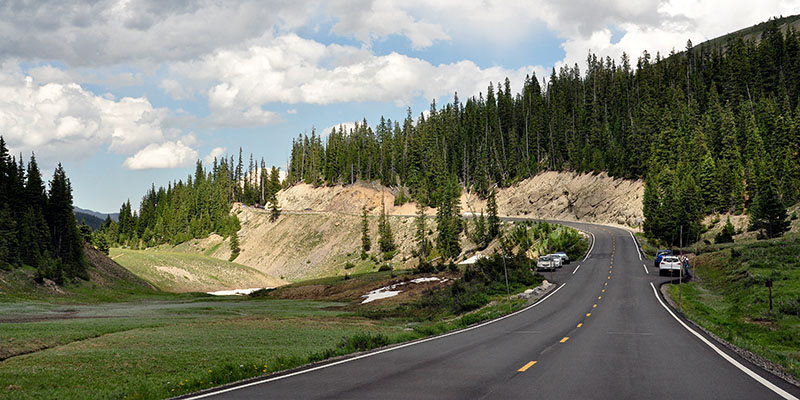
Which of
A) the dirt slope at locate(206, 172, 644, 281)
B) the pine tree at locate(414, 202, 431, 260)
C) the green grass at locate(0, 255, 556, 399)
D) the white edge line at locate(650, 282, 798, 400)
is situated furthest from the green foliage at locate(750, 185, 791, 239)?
the pine tree at locate(414, 202, 431, 260)

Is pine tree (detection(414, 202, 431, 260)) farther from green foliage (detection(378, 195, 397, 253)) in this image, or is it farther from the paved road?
the paved road

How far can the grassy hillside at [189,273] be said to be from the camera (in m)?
89.5

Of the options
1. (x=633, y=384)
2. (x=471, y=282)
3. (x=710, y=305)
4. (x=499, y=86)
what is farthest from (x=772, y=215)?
(x=499, y=86)

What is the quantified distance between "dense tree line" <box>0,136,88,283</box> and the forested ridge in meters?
66.7

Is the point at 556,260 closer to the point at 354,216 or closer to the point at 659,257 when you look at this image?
the point at 659,257

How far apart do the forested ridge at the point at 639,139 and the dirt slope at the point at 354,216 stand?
16.2 feet

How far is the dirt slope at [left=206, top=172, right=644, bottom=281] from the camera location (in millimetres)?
110062

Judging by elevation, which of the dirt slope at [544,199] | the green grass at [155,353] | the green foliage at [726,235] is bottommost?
the green grass at [155,353]

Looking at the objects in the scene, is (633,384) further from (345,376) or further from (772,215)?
(772,215)

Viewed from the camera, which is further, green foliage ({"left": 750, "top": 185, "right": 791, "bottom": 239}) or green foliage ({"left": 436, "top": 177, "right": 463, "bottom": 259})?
green foliage ({"left": 436, "top": 177, "right": 463, "bottom": 259})

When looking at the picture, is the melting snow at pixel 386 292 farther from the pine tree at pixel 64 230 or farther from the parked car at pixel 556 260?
the pine tree at pixel 64 230

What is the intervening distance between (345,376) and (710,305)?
3128cm

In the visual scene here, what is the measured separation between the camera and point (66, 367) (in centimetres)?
1457

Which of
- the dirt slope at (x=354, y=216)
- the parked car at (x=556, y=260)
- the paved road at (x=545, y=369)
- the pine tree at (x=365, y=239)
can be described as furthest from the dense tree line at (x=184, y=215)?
the paved road at (x=545, y=369)
